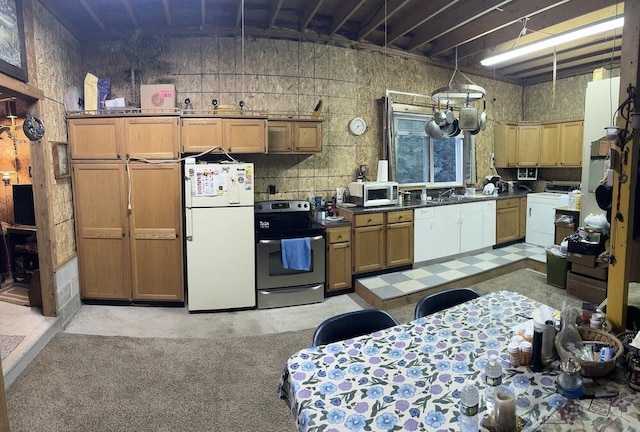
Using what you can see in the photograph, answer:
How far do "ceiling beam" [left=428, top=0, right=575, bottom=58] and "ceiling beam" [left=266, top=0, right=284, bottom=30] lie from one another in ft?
8.24

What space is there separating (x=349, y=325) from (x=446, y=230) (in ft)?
12.4

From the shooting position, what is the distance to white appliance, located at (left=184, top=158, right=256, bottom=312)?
3.82 m

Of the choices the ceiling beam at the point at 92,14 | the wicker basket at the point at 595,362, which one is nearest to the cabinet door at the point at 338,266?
the wicker basket at the point at 595,362

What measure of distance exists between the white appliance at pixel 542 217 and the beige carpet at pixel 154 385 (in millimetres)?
4642

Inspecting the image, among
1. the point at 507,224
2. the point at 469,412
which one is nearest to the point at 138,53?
the point at 469,412

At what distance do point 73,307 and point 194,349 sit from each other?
167 centimetres

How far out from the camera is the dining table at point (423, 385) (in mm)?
1210

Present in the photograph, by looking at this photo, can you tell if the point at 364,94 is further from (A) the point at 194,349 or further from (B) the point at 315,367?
(B) the point at 315,367

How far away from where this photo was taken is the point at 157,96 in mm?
4285

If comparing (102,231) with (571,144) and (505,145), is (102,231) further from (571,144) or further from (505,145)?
(571,144)

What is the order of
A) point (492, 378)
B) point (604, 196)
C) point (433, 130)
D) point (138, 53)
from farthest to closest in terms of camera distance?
point (433, 130) < point (138, 53) < point (604, 196) < point (492, 378)

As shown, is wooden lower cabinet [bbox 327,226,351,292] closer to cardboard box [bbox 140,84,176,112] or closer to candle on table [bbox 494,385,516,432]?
cardboard box [bbox 140,84,176,112]

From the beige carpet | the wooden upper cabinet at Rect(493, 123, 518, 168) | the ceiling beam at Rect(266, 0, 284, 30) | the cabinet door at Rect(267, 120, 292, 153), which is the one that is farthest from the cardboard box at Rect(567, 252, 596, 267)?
the ceiling beam at Rect(266, 0, 284, 30)

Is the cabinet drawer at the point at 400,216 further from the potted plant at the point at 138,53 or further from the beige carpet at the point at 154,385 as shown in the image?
the potted plant at the point at 138,53
